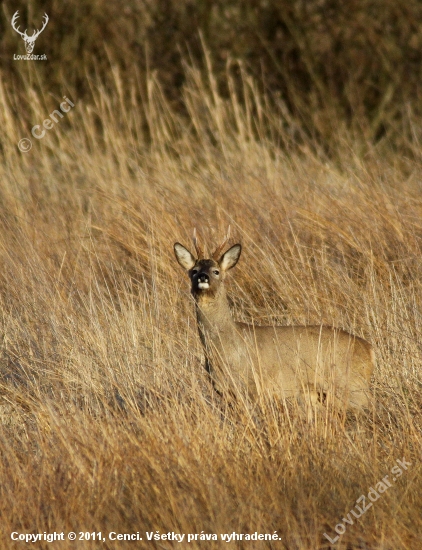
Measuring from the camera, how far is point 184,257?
19.2 feet

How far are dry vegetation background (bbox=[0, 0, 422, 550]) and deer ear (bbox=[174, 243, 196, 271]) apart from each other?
0.34m

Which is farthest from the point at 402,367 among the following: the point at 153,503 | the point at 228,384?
the point at 153,503

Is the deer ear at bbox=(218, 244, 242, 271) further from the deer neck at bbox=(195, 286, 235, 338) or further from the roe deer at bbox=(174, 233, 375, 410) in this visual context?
the deer neck at bbox=(195, 286, 235, 338)

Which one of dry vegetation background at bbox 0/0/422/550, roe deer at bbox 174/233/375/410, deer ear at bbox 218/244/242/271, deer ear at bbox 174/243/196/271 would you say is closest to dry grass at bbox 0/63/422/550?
dry vegetation background at bbox 0/0/422/550

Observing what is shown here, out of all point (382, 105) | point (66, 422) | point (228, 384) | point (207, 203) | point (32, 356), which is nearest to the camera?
point (66, 422)

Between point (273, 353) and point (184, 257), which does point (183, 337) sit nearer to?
point (184, 257)

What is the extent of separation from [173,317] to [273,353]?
0.94 metres

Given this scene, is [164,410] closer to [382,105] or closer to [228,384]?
[228,384]

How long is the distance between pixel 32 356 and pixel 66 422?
1295 millimetres

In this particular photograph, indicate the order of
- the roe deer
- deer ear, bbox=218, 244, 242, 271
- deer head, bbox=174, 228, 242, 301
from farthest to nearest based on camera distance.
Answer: deer ear, bbox=218, 244, 242, 271 < deer head, bbox=174, 228, 242, 301 < the roe deer

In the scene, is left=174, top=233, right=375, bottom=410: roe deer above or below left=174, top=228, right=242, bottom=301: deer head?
below

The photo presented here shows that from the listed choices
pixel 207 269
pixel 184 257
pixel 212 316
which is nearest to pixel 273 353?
pixel 212 316

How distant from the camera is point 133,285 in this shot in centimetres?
681

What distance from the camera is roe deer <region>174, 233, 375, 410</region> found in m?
4.92
